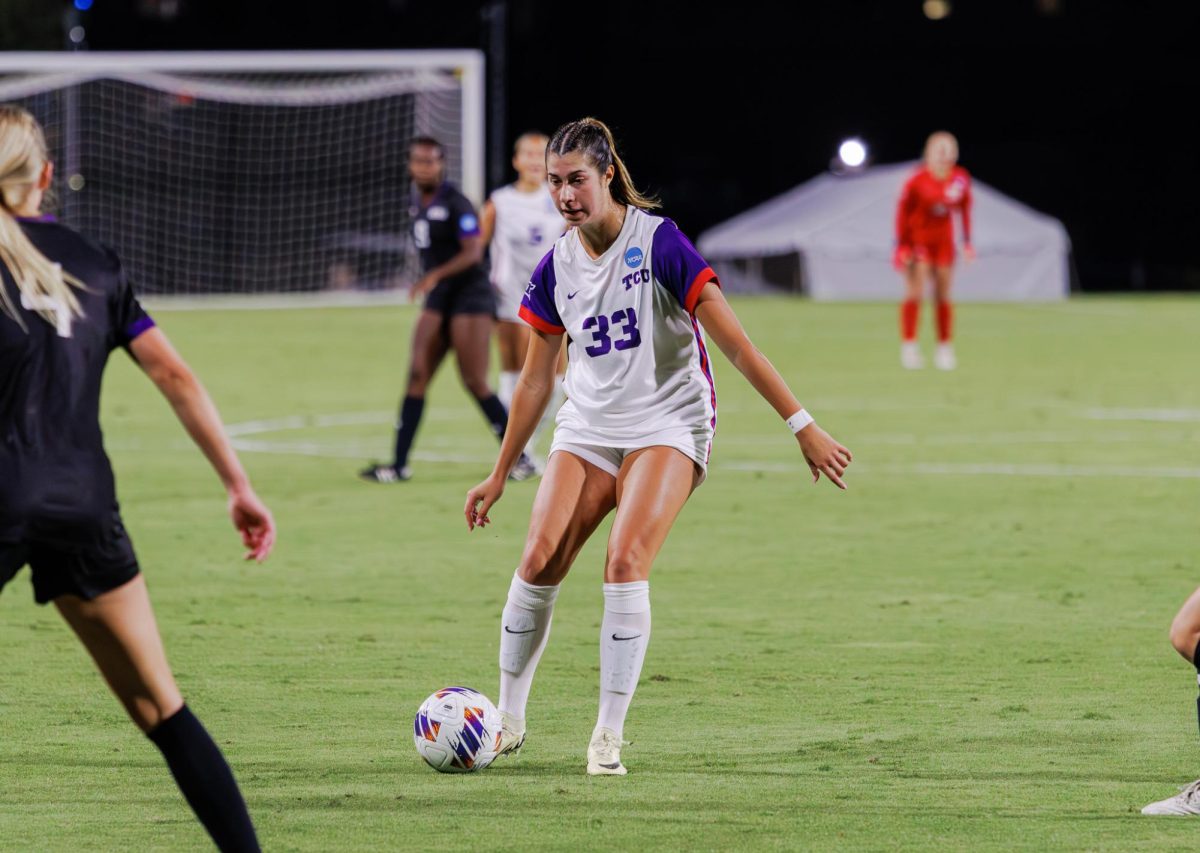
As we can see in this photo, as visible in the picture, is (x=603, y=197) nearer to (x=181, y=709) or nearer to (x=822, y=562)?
(x=181, y=709)

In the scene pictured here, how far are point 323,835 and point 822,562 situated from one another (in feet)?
17.6

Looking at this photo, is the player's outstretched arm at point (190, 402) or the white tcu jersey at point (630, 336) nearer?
the player's outstretched arm at point (190, 402)

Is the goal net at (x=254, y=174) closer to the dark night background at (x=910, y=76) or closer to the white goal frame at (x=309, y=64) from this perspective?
the white goal frame at (x=309, y=64)

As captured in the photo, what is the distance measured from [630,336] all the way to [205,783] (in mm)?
2347

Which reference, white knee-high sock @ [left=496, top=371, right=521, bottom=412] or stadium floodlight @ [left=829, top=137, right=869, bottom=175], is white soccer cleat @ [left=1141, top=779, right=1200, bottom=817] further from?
stadium floodlight @ [left=829, top=137, right=869, bottom=175]

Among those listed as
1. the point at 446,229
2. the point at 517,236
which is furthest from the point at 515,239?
the point at 446,229

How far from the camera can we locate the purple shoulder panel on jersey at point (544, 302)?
21.0 feet

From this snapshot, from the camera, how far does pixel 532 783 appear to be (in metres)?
5.89

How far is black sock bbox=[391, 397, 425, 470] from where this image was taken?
1345 centimetres

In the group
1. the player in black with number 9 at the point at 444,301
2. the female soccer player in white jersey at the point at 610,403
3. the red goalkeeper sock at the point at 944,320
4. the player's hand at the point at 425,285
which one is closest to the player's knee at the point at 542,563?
the female soccer player in white jersey at the point at 610,403

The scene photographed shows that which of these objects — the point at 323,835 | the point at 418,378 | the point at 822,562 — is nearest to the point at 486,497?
the point at 323,835

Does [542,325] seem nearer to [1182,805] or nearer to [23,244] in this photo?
[23,244]

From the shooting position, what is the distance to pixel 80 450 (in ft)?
14.2

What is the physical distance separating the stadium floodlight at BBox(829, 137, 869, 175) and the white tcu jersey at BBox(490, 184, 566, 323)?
101 ft
